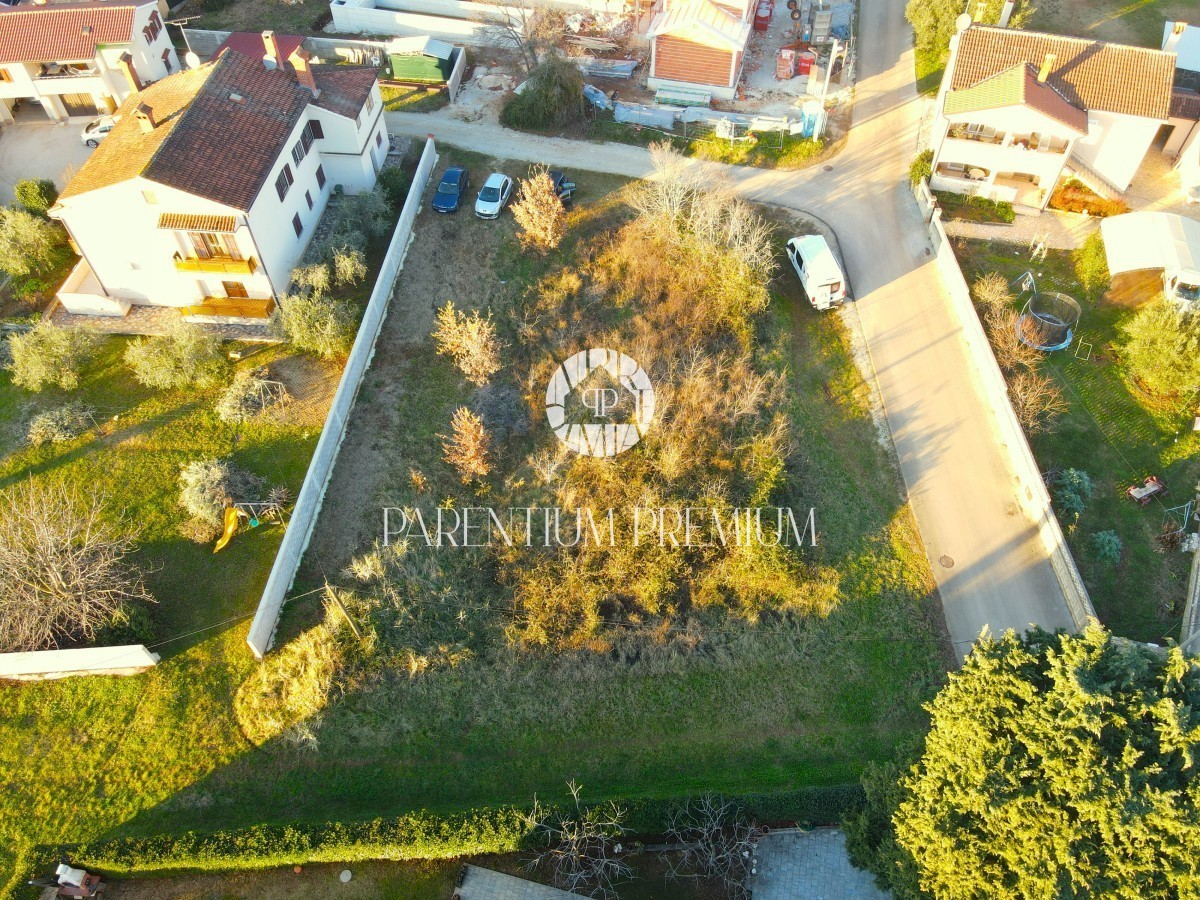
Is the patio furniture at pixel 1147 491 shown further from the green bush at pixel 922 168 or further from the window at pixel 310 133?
the window at pixel 310 133

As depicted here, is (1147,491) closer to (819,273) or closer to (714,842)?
(819,273)

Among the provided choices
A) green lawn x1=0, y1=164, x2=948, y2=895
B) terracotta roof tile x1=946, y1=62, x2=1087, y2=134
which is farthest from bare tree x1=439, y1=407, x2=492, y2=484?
terracotta roof tile x1=946, y1=62, x2=1087, y2=134

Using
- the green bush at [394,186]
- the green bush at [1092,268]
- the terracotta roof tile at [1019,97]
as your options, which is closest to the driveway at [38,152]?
the green bush at [394,186]

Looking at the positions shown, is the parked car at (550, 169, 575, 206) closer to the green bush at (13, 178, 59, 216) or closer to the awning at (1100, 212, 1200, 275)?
the green bush at (13, 178, 59, 216)

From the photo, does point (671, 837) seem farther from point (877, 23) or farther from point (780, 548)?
point (877, 23)

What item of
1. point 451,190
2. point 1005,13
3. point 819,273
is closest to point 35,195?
point 451,190
